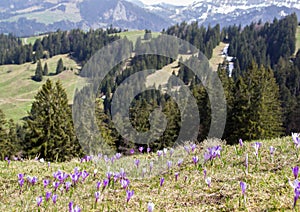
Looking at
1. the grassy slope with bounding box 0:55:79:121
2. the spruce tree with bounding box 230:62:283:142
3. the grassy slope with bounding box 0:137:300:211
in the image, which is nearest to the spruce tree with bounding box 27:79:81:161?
the spruce tree with bounding box 230:62:283:142

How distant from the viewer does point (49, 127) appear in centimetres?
3772

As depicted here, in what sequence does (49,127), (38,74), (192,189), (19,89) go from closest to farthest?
(192,189) < (49,127) < (19,89) < (38,74)

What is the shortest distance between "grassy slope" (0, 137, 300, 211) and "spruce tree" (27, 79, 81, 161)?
28810 mm

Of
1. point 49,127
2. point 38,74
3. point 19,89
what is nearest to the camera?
point 49,127

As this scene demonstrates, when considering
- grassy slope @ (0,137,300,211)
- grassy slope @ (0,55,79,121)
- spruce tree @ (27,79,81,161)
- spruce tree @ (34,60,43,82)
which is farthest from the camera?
spruce tree @ (34,60,43,82)

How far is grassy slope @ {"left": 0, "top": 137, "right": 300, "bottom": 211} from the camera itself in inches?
208

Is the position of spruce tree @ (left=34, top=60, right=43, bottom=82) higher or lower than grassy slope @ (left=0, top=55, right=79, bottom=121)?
higher

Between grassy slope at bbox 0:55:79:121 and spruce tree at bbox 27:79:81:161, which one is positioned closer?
spruce tree at bbox 27:79:81:161

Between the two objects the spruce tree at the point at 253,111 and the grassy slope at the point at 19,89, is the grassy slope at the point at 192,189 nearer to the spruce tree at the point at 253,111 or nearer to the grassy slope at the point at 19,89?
the spruce tree at the point at 253,111

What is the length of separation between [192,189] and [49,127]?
33379 millimetres

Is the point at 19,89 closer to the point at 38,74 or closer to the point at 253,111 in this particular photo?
the point at 38,74

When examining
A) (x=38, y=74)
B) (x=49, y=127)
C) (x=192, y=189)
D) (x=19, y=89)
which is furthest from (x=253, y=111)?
(x=38, y=74)

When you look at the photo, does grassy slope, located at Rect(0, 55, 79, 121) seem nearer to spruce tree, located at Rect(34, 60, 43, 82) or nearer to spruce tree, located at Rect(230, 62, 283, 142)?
spruce tree, located at Rect(34, 60, 43, 82)

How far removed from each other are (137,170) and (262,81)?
4097 centimetres
